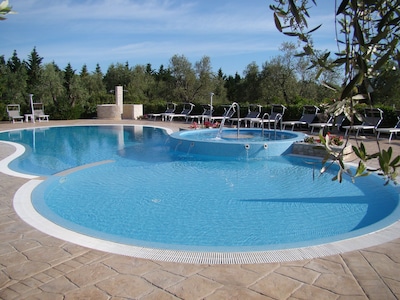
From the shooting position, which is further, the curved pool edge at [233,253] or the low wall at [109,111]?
the low wall at [109,111]

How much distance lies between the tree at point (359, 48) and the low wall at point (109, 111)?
21.2 meters

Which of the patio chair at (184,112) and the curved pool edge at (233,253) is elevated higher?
the patio chair at (184,112)

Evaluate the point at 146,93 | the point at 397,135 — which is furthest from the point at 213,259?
the point at 146,93

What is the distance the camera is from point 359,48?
1.14 metres

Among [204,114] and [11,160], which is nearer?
[11,160]

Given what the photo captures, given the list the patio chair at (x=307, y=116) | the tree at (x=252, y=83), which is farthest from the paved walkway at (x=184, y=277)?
the tree at (x=252, y=83)

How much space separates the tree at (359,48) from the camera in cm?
105

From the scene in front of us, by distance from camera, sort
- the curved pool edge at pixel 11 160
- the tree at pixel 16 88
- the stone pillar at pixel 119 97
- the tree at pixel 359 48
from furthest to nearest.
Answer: the tree at pixel 16 88
the stone pillar at pixel 119 97
the curved pool edge at pixel 11 160
the tree at pixel 359 48

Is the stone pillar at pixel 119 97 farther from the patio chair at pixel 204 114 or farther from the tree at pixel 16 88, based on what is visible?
the tree at pixel 16 88

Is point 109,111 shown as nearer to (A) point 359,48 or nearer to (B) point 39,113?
(B) point 39,113

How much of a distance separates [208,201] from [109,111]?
17.4 m

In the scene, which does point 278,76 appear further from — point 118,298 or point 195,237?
point 118,298

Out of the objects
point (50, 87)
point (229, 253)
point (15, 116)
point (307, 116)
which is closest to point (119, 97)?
point (15, 116)

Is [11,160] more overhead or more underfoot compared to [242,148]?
more underfoot
